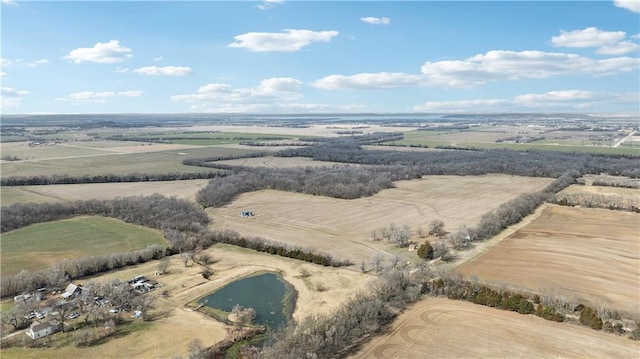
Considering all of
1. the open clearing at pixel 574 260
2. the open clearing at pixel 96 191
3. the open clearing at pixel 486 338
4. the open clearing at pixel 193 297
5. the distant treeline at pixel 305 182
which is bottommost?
the open clearing at pixel 193 297

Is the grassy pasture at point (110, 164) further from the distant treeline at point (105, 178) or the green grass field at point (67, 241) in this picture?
the green grass field at point (67, 241)

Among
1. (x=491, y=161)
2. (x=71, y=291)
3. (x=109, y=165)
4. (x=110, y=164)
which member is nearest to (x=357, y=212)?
(x=71, y=291)

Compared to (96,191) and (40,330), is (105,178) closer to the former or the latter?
(96,191)

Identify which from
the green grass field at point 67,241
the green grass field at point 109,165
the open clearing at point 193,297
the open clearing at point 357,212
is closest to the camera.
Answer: the open clearing at point 193,297

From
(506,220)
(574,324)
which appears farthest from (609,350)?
(506,220)

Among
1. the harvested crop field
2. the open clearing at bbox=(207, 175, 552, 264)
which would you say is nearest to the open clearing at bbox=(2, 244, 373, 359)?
the open clearing at bbox=(207, 175, 552, 264)

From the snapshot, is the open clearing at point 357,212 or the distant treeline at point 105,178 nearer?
the open clearing at point 357,212

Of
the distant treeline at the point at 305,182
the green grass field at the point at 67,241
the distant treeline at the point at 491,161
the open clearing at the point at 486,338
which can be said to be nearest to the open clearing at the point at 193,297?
the green grass field at the point at 67,241
